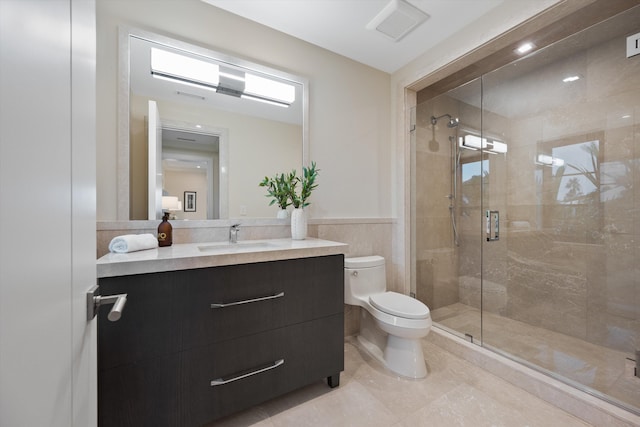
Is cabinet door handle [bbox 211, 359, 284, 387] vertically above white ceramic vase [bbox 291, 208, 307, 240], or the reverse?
white ceramic vase [bbox 291, 208, 307, 240]

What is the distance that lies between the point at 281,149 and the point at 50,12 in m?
1.54

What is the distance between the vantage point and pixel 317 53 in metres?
2.10

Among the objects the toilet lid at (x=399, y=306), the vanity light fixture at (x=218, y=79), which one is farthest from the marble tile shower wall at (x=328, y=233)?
the vanity light fixture at (x=218, y=79)

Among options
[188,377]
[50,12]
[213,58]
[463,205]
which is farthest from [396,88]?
[188,377]

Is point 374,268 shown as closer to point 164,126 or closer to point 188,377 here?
point 188,377

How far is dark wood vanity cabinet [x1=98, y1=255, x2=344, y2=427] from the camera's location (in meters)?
1.02

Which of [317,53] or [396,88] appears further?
[396,88]

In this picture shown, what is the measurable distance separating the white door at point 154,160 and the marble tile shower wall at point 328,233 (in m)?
0.11

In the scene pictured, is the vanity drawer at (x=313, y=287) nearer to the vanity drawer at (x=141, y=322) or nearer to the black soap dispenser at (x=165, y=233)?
the vanity drawer at (x=141, y=322)

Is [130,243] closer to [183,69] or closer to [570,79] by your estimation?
[183,69]

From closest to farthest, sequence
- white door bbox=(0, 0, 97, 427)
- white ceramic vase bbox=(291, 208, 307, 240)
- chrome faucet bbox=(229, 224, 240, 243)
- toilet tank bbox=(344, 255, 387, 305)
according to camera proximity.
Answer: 1. white door bbox=(0, 0, 97, 427)
2. chrome faucet bbox=(229, 224, 240, 243)
3. white ceramic vase bbox=(291, 208, 307, 240)
4. toilet tank bbox=(344, 255, 387, 305)

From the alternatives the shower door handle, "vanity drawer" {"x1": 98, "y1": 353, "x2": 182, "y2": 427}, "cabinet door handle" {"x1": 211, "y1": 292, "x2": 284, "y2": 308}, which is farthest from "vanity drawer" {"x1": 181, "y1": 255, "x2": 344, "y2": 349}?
the shower door handle

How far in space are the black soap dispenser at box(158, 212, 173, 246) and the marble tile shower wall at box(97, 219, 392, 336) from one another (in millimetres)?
84

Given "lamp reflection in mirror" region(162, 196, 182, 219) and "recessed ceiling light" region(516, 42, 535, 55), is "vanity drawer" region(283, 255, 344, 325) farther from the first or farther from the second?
"recessed ceiling light" region(516, 42, 535, 55)
